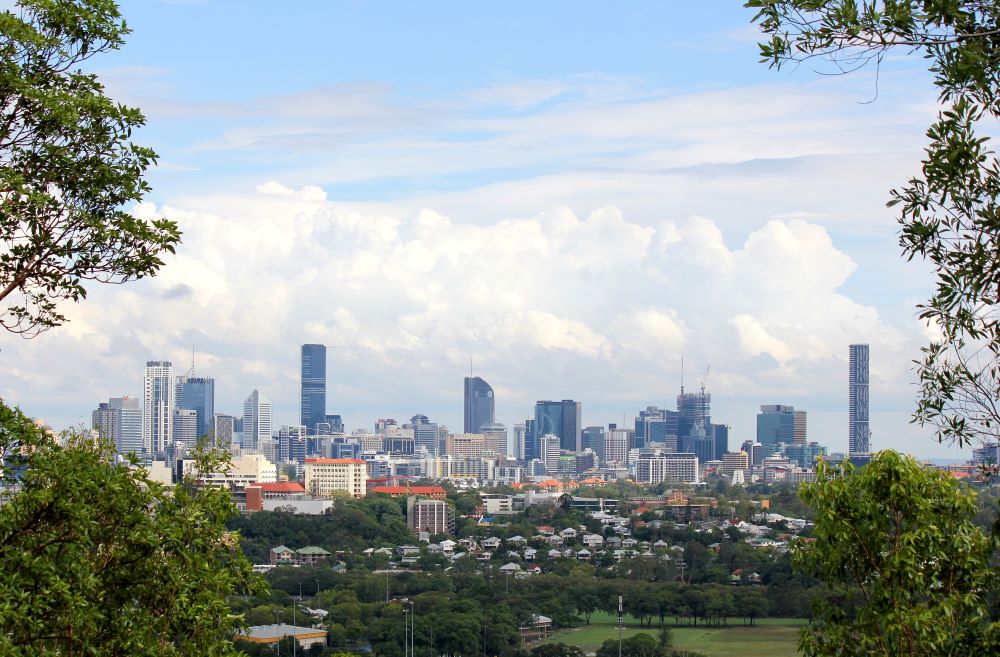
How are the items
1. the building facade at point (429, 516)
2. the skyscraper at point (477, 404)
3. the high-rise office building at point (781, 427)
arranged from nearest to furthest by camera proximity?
1. the building facade at point (429, 516)
2. the high-rise office building at point (781, 427)
3. the skyscraper at point (477, 404)

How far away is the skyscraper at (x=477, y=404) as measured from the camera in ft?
607

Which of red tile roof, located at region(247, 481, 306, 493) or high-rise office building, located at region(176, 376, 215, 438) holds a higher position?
high-rise office building, located at region(176, 376, 215, 438)

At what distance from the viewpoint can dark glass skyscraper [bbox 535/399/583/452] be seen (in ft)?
568

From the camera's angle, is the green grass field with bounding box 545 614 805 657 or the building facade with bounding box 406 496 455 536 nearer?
the green grass field with bounding box 545 614 805 657

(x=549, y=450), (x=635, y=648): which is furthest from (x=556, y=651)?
(x=549, y=450)

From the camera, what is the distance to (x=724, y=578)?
46.2 metres

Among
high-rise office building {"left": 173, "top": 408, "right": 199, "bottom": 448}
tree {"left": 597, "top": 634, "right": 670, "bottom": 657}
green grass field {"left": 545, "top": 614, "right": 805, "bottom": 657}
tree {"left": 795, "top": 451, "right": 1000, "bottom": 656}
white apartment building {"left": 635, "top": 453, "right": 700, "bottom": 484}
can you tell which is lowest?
white apartment building {"left": 635, "top": 453, "right": 700, "bottom": 484}

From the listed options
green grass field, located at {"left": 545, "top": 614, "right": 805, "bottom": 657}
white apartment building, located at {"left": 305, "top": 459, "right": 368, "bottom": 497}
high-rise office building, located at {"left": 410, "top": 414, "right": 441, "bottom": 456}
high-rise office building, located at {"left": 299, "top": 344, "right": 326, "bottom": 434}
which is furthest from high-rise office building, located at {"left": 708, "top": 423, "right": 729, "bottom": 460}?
green grass field, located at {"left": 545, "top": 614, "right": 805, "bottom": 657}

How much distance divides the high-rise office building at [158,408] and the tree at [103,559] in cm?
13610

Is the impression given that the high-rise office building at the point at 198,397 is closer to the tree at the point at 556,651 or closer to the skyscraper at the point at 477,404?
the skyscraper at the point at 477,404

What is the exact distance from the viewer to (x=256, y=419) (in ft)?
544

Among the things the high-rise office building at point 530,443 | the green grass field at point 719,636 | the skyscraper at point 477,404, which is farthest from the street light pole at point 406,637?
the skyscraper at point 477,404

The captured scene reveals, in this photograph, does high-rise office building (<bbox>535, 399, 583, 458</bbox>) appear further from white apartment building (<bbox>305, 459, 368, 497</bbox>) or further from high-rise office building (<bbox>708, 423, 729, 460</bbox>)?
white apartment building (<bbox>305, 459, 368, 497</bbox>)

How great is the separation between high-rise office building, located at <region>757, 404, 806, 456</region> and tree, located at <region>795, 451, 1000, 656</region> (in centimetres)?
14990
